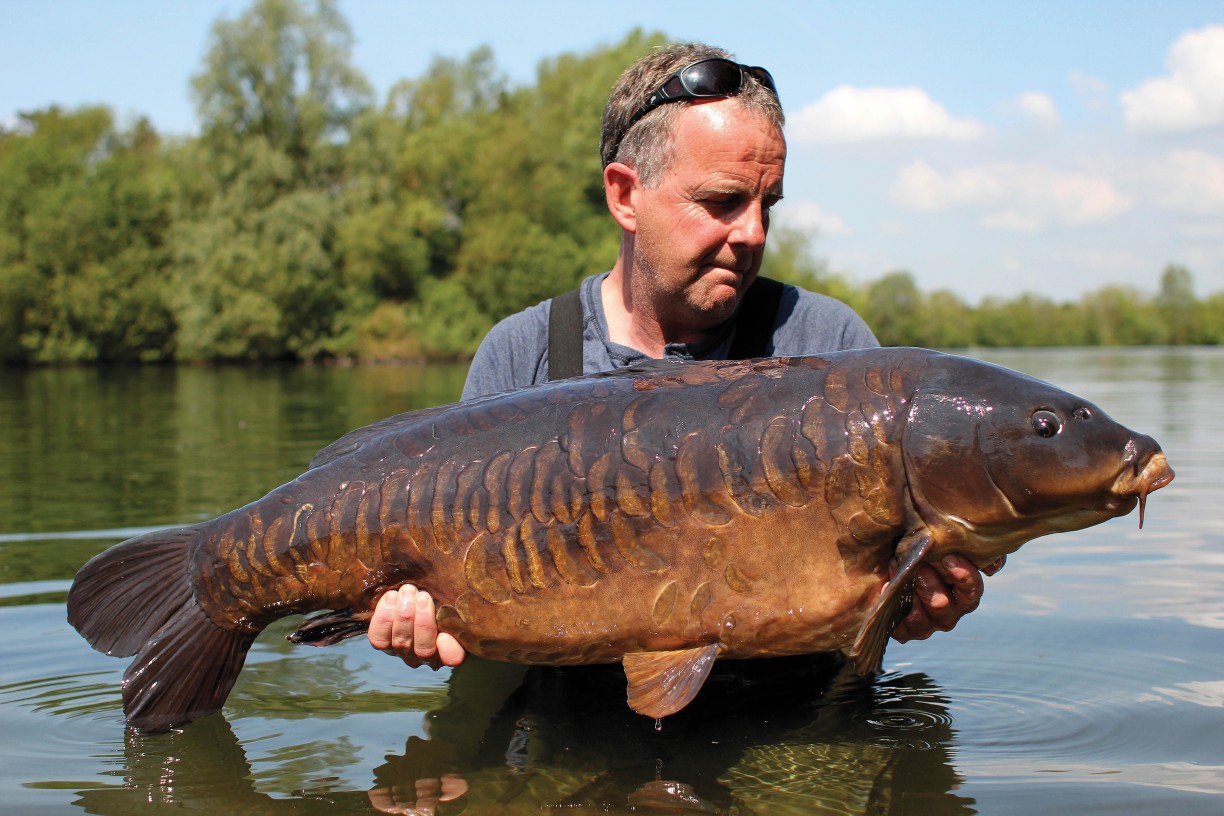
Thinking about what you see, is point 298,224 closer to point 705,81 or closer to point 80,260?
point 80,260

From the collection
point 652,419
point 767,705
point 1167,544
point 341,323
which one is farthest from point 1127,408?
point 341,323

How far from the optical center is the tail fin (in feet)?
10.6

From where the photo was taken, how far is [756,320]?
4004 mm

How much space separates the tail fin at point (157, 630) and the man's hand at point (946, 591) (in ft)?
5.86

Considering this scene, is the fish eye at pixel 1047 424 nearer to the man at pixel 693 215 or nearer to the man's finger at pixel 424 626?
the man at pixel 693 215

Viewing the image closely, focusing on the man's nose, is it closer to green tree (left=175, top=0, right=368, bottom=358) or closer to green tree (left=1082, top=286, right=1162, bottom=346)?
green tree (left=175, top=0, right=368, bottom=358)

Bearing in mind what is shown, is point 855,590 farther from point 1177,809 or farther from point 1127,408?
point 1127,408

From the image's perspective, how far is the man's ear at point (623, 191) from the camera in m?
3.79

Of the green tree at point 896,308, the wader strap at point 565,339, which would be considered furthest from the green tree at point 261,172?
the green tree at point 896,308

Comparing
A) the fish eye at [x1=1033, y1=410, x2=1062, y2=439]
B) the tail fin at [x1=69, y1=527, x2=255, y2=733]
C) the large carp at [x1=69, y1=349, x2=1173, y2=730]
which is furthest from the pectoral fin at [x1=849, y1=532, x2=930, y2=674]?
the tail fin at [x1=69, y1=527, x2=255, y2=733]

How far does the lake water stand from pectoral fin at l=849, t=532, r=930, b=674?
0.50 metres

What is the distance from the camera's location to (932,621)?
3.06 m

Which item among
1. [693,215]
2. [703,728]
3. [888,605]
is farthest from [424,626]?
[693,215]

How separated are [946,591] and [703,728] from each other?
A: 1011mm
